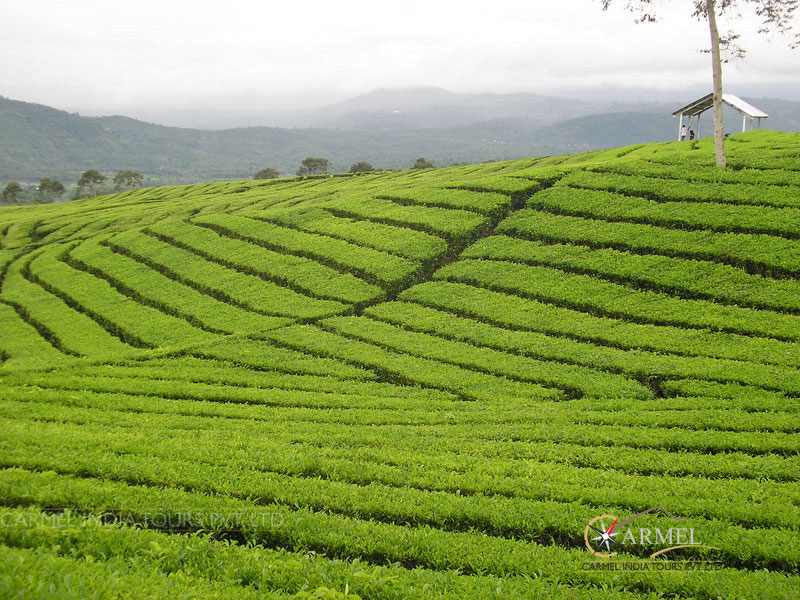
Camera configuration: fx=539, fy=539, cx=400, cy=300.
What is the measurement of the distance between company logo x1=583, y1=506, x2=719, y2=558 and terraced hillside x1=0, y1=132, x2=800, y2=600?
0.14 metres

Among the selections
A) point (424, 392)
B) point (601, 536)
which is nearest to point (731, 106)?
point (424, 392)

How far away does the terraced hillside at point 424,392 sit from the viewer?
761 centimetres

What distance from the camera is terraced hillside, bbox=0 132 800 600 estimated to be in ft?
25.0

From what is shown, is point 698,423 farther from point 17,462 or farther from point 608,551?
point 17,462

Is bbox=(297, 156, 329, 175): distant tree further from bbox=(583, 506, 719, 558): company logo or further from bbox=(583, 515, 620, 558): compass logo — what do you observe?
bbox=(583, 506, 719, 558): company logo

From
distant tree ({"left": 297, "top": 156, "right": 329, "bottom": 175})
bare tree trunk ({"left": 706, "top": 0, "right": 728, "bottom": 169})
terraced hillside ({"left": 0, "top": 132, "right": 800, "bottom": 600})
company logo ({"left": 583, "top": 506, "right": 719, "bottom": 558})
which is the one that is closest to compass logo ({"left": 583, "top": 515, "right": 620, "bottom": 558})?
company logo ({"left": 583, "top": 506, "right": 719, "bottom": 558})

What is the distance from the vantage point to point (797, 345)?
17266mm

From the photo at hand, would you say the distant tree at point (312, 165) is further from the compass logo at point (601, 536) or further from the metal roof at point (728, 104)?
the compass logo at point (601, 536)

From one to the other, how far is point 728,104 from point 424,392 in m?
44.0

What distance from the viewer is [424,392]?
1738 cm

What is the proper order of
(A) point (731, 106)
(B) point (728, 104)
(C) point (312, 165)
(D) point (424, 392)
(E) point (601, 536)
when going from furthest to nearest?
(C) point (312, 165) < (A) point (731, 106) < (B) point (728, 104) < (D) point (424, 392) < (E) point (601, 536)

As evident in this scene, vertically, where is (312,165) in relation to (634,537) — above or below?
above

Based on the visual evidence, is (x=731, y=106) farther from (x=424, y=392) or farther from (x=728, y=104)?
(x=424, y=392)

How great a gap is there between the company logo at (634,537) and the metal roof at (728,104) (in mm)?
44389
